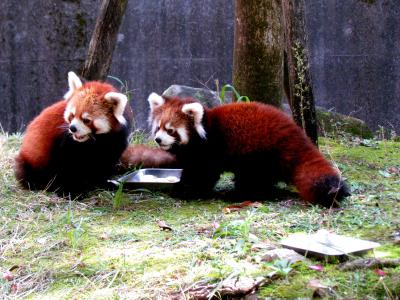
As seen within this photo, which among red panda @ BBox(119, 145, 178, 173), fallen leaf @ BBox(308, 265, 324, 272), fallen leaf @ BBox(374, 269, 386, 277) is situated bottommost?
red panda @ BBox(119, 145, 178, 173)

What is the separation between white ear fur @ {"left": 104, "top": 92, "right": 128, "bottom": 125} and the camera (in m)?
4.02

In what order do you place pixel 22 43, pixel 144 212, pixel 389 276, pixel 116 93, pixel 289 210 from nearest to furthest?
pixel 389 276 < pixel 289 210 < pixel 144 212 < pixel 116 93 < pixel 22 43

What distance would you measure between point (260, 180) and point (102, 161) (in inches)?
44.8

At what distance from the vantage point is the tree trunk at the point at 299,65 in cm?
463

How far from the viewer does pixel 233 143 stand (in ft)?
13.5

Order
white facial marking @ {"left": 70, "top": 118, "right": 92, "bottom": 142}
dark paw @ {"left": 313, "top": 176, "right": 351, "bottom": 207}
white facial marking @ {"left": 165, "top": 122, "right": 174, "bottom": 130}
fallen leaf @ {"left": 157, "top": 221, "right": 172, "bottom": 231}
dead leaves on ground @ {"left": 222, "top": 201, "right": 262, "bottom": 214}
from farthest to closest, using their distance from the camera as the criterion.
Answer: white facial marking @ {"left": 165, "top": 122, "right": 174, "bottom": 130}, white facial marking @ {"left": 70, "top": 118, "right": 92, "bottom": 142}, dead leaves on ground @ {"left": 222, "top": 201, "right": 262, "bottom": 214}, dark paw @ {"left": 313, "top": 176, "right": 351, "bottom": 207}, fallen leaf @ {"left": 157, "top": 221, "right": 172, "bottom": 231}

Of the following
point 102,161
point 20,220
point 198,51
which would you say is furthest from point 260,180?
point 198,51

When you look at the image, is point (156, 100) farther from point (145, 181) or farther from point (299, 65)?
point (299, 65)

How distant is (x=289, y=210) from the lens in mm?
3547

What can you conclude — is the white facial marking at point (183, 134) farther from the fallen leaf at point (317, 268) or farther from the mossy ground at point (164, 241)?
the fallen leaf at point (317, 268)

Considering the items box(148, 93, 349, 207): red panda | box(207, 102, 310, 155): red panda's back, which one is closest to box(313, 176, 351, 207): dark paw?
box(148, 93, 349, 207): red panda

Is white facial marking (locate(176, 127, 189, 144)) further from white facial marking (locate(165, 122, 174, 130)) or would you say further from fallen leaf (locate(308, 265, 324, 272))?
fallen leaf (locate(308, 265, 324, 272))

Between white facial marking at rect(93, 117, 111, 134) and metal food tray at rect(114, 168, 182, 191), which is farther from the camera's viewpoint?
metal food tray at rect(114, 168, 182, 191)

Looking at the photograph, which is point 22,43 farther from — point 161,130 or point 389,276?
point 389,276
